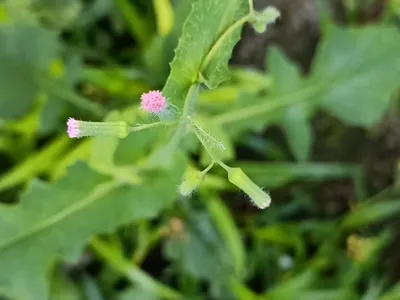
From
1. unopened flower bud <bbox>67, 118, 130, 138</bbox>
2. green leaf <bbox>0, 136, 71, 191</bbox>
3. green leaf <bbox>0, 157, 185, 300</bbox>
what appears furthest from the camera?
green leaf <bbox>0, 136, 71, 191</bbox>

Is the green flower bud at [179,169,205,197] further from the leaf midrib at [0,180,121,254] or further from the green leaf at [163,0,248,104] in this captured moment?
the leaf midrib at [0,180,121,254]

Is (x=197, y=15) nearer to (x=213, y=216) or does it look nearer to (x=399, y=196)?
(x=213, y=216)

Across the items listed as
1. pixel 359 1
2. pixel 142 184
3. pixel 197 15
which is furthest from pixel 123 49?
pixel 197 15

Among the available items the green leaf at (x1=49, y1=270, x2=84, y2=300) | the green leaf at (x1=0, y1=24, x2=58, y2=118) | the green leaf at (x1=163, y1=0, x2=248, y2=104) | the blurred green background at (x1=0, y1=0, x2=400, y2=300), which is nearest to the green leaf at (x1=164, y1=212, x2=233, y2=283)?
the blurred green background at (x1=0, y1=0, x2=400, y2=300)

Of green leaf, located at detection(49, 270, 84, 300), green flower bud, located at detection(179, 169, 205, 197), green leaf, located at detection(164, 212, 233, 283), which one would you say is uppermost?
green leaf, located at detection(164, 212, 233, 283)

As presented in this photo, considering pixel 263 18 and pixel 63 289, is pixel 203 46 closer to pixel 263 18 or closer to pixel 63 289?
pixel 263 18

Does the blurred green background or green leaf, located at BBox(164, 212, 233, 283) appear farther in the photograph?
green leaf, located at BBox(164, 212, 233, 283)

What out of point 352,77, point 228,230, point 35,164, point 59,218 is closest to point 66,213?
point 59,218
